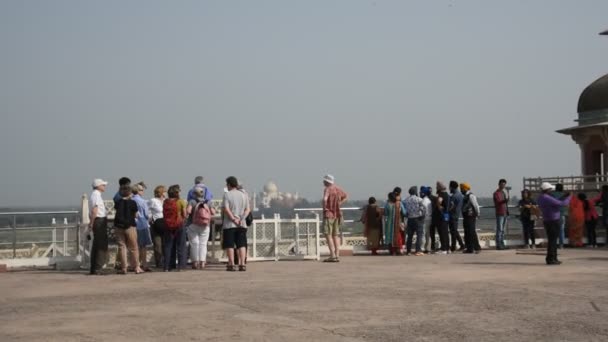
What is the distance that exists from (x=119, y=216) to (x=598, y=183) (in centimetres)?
1841

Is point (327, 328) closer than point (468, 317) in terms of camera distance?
Yes

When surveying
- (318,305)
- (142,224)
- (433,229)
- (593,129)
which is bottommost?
(318,305)

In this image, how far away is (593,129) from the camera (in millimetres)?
35781

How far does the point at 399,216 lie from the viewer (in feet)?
66.5

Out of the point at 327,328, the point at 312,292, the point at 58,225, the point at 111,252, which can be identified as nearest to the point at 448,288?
the point at 312,292

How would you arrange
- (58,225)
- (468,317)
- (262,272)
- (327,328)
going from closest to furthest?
(327,328) → (468,317) → (262,272) → (58,225)

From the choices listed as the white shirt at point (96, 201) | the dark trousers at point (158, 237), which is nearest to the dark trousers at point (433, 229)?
the dark trousers at point (158, 237)

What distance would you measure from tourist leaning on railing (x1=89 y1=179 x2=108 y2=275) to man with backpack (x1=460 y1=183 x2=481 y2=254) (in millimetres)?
8529

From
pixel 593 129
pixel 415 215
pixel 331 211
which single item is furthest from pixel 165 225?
pixel 593 129

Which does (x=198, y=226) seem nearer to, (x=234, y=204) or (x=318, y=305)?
(x=234, y=204)

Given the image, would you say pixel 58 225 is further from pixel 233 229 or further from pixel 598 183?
pixel 598 183

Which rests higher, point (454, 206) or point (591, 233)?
point (454, 206)

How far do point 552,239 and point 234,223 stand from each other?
18.5ft

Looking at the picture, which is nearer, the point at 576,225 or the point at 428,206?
the point at 428,206
